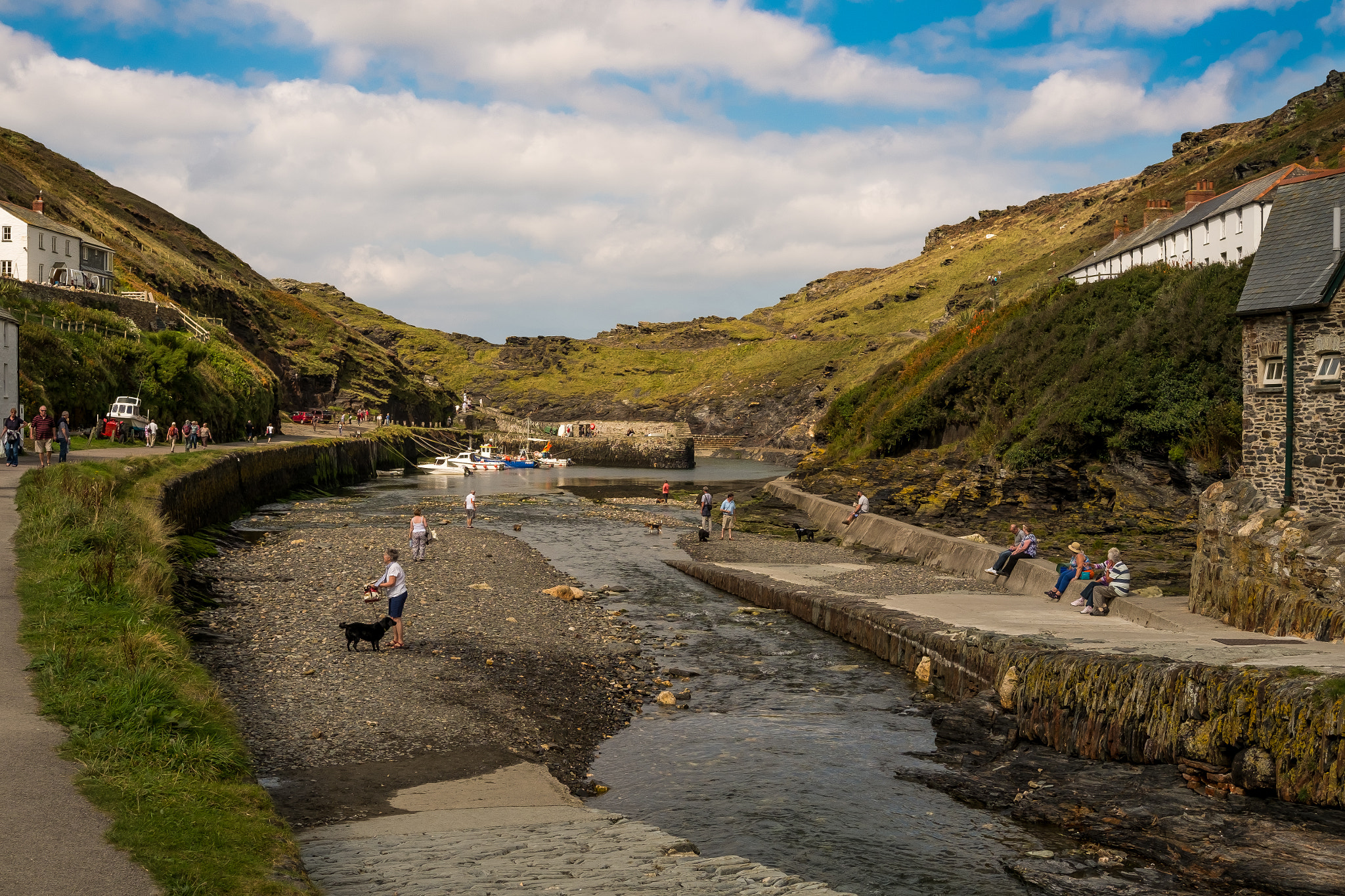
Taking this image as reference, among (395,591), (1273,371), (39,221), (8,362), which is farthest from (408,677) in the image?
(39,221)

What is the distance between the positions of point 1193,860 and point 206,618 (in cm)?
1772

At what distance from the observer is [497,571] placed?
1140 inches

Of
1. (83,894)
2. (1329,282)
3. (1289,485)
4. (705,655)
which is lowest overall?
(705,655)

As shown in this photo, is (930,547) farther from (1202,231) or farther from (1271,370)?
(1202,231)

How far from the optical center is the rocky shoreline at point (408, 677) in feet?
40.4

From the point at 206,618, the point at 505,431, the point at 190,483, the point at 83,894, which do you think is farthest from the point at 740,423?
the point at 83,894

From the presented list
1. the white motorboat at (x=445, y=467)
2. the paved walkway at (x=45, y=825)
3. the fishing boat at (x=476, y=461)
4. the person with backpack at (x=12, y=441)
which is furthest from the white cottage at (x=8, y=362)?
the fishing boat at (x=476, y=461)

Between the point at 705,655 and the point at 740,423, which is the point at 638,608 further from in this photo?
the point at 740,423

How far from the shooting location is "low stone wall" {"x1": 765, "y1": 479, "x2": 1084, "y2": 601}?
955 inches

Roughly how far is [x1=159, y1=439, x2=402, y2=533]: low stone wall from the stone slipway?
20.2 metres

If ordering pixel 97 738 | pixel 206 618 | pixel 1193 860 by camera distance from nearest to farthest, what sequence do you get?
1. pixel 97 738
2. pixel 1193 860
3. pixel 206 618

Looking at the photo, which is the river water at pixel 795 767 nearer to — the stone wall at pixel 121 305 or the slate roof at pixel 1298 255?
the slate roof at pixel 1298 255

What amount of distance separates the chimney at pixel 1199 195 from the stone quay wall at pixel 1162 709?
55135 mm

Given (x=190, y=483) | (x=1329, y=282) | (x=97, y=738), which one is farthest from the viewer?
(x=190, y=483)
